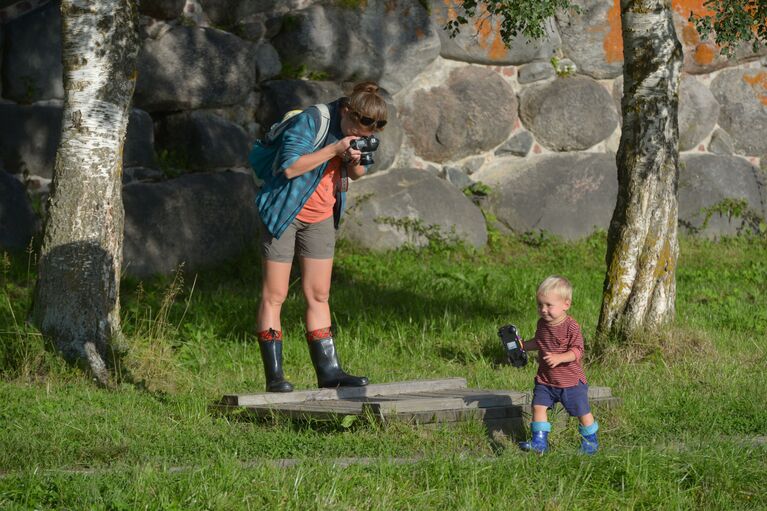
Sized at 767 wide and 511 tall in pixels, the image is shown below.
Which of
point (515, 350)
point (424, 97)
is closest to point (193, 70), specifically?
point (424, 97)

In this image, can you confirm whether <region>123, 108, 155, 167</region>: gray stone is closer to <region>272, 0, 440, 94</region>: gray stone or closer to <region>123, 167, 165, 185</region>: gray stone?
<region>123, 167, 165, 185</region>: gray stone

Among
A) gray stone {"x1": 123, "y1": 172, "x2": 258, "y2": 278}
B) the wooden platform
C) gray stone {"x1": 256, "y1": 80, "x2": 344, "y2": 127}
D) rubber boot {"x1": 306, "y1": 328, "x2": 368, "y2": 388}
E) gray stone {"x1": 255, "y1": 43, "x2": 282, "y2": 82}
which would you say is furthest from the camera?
gray stone {"x1": 255, "y1": 43, "x2": 282, "y2": 82}

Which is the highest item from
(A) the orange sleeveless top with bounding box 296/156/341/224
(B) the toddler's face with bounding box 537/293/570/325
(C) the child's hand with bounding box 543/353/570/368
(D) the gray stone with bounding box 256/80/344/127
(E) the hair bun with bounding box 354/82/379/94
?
(D) the gray stone with bounding box 256/80/344/127

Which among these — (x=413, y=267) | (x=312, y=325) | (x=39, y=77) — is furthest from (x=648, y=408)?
(x=39, y=77)

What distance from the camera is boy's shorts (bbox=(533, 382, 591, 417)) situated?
5617 mm

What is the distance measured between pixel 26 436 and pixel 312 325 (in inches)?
69.8

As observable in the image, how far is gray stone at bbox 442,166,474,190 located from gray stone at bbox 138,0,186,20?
3431 millimetres

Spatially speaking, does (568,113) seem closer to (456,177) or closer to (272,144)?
(456,177)

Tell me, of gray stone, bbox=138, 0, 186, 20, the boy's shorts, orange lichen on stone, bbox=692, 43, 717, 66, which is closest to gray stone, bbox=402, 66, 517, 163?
orange lichen on stone, bbox=692, 43, 717, 66

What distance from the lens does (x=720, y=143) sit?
13.9 m

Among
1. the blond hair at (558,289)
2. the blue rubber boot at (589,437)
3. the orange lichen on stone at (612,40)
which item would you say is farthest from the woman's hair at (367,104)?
the orange lichen on stone at (612,40)

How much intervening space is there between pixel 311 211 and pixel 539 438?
6.07 ft

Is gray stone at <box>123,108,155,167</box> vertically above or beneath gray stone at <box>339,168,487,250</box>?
above

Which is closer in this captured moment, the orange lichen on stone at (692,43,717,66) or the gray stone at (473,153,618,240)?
the gray stone at (473,153,618,240)
